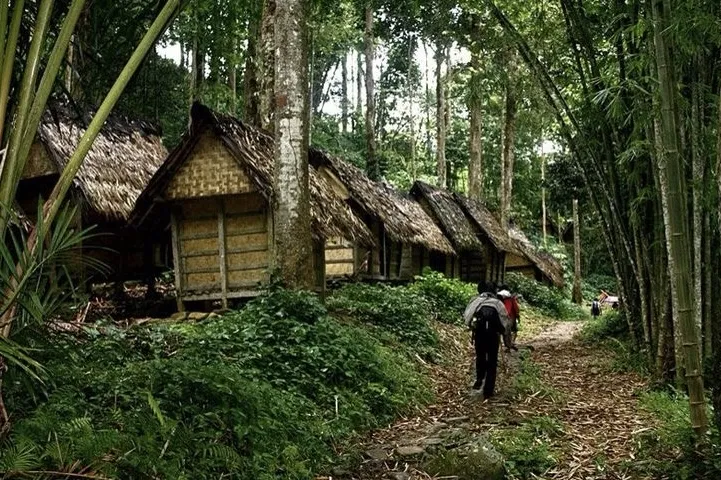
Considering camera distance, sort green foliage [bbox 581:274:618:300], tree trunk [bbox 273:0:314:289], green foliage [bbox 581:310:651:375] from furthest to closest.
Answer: green foliage [bbox 581:274:618:300] → green foliage [bbox 581:310:651:375] → tree trunk [bbox 273:0:314:289]

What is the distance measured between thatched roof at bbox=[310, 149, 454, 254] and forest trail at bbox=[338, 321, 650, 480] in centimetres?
660

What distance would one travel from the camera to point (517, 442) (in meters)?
4.48

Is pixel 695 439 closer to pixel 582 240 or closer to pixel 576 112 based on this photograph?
pixel 576 112

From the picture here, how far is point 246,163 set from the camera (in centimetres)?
935

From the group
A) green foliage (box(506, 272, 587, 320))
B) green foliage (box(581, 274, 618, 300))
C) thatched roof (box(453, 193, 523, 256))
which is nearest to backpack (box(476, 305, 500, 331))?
green foliage (box(506, 272, 587, 320))

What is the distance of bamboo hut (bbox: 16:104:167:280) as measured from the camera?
10.5 meters

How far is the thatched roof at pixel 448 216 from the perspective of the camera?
18.9 m

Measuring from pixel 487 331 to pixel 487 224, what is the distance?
15.3 meters

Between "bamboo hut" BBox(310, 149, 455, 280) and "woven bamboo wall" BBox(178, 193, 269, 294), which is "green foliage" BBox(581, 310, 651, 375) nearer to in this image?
"bamboo hut" BBox(310, 149, 455, 280)

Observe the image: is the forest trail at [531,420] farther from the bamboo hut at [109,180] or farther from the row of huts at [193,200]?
the bamboo hut at [109,180]

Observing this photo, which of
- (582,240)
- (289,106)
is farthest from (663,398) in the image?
(582,240)

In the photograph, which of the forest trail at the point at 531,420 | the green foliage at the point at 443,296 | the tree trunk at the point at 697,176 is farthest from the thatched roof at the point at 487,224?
the tree trunk at the point at 697,176

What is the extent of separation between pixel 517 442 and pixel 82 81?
3637mm

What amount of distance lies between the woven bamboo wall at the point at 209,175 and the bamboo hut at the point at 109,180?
131cm
